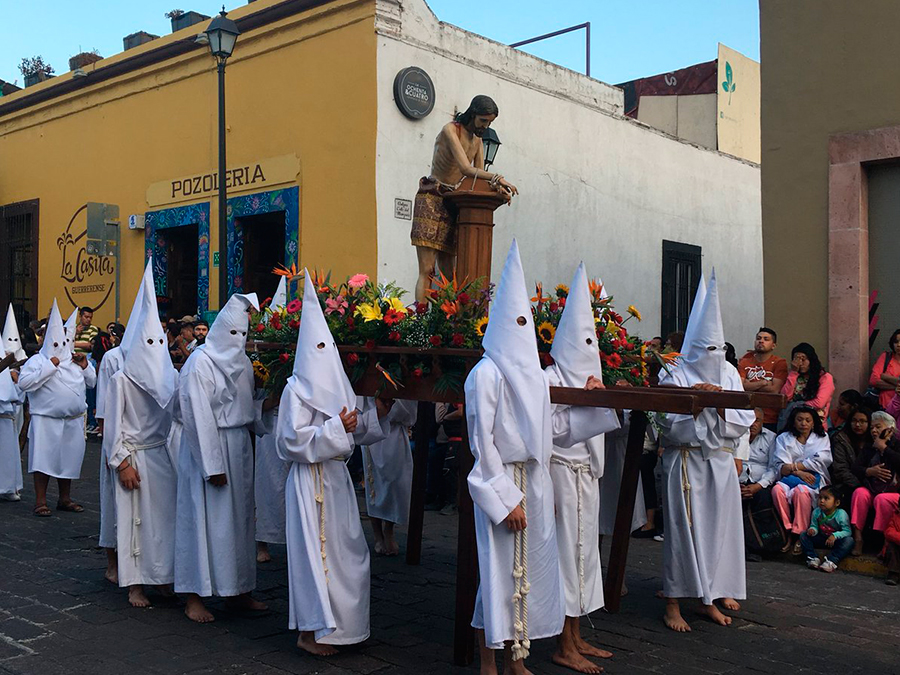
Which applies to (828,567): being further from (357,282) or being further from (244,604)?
(244,604)

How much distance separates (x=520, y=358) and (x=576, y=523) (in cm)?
111

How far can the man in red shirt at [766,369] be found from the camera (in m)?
9.47

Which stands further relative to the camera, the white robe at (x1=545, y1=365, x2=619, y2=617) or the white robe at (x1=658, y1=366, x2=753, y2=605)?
the white robe at (x1=658, y1=366, x2=753, y2=605)

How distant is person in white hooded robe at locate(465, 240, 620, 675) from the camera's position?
508cm

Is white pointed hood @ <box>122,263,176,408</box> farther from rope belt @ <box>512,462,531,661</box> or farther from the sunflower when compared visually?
rope belt @ <box>512,462,531,661</box>

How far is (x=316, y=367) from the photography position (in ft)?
19.2

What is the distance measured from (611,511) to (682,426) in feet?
3.14

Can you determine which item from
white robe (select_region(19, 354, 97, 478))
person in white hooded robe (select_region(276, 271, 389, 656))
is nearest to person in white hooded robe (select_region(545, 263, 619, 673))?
person in white hooded robe (select_region(276, 271, 389, 656))

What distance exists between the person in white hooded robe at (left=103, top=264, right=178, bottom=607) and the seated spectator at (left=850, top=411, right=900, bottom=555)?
549 cm

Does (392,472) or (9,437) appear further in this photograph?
(9,437)

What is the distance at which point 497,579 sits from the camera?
200 inches

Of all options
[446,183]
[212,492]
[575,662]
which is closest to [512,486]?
[575,662]

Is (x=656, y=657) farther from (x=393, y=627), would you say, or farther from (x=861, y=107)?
(x=861, y=107)

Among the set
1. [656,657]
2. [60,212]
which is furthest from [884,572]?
[60,212]
